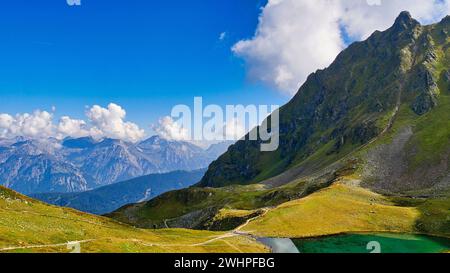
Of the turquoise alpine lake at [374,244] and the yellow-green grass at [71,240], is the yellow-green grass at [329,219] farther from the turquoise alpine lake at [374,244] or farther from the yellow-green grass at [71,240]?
the yellow-green grass at [71,240]

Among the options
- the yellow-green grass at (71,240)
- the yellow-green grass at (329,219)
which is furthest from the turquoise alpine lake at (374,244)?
the yellow-green grass at (71,240)

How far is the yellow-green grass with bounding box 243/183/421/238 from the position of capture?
102250 mm

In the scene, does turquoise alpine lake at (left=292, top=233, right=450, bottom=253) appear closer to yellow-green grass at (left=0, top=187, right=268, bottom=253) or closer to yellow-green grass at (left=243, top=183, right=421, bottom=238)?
yellow-green grass at (left=243, top=183, right=421, bottom=238)

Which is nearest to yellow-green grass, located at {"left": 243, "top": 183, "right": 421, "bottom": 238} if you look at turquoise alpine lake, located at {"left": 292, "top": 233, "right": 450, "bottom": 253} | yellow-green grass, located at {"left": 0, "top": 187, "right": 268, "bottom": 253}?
turquoise alpine lake, located at {"left": 292, "top": 233, "right": 450, "bottom": 253}

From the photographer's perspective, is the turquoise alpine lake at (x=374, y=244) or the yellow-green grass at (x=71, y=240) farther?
the turquoise alpine lake at (x=374, y=244)

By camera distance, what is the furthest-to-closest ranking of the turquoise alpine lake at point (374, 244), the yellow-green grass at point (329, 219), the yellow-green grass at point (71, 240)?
the yellow-green grass at point (329, 219), the turquoise alpine lake at point (374, 244), the yellow-green grass at point (71, 240)

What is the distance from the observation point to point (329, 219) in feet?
360

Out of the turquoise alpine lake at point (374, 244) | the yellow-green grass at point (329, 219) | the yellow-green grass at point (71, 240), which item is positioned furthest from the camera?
the yellow-green grass at point (329, 219)

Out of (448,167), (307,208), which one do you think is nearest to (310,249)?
(307,208)

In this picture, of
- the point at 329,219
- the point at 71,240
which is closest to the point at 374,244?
the point at 329,219

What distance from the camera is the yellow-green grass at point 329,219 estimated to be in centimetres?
10225
